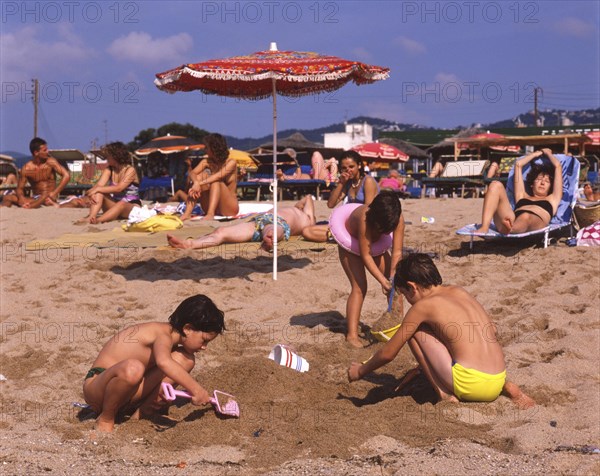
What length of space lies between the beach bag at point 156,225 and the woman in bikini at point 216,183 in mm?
370

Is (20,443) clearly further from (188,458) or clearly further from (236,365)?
(236,365)

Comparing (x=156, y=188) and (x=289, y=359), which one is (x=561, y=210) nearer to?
(x=289, y=359)

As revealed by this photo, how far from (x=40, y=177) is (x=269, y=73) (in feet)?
24.8

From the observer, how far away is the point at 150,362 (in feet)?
12.6

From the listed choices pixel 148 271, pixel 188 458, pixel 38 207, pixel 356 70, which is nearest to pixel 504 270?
pixel 356 70

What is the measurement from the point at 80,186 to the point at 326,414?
603 inches

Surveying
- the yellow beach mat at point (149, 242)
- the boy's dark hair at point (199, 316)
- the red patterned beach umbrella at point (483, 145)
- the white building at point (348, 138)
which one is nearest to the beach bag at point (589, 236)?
the yellow beach mat at point (149, 242)

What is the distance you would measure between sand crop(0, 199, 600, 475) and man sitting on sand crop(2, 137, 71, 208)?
3.96m

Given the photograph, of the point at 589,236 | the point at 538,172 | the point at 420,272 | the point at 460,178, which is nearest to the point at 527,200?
the point at 538,172

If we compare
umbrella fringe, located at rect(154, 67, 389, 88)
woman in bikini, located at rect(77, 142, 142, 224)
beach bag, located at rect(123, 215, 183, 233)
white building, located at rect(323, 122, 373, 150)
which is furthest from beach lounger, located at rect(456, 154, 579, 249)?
white building, located at rect(323, 122, 373, 150)

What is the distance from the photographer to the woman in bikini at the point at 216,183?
352 inches

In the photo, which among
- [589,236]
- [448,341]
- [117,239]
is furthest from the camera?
[117,239]

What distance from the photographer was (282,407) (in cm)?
412

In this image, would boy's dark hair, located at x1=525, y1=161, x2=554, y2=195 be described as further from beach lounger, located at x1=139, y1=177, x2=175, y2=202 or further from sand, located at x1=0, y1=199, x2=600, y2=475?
beach lounger, located at x1=139, y1=177, x2=175, y2=202
